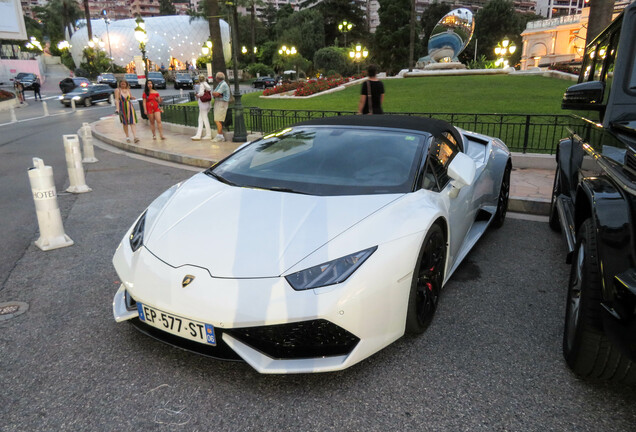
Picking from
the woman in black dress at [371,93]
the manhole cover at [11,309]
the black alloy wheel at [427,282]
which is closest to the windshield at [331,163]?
the black alloy wheel at [427,282]

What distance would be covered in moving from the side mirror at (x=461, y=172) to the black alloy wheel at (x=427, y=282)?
0.43 m

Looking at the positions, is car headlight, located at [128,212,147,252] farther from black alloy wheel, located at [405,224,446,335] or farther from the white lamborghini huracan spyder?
black alloy wheel, located at [405,224,446,335]

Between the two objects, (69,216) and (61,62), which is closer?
(69,216)

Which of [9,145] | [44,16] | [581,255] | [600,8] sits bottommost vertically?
[9,145]

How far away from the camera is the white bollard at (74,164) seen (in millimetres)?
7113

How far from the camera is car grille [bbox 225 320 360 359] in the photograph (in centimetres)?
235

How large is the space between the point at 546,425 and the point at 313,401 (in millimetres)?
1166

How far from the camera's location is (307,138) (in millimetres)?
3980

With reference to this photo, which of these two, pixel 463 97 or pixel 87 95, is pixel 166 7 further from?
pixel 463 97

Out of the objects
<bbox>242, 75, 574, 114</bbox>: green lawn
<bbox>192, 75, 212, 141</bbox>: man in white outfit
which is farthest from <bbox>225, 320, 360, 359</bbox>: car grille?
<bbox>242, 75, 574, 114</bbox>: green lawn

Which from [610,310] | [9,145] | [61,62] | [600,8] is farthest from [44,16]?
[610,310]

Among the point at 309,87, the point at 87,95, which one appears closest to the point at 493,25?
the point at 309,87

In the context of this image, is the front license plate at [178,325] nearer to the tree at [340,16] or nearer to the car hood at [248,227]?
the car hood at [248,227]

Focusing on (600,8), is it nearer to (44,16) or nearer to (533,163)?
(533,163)
